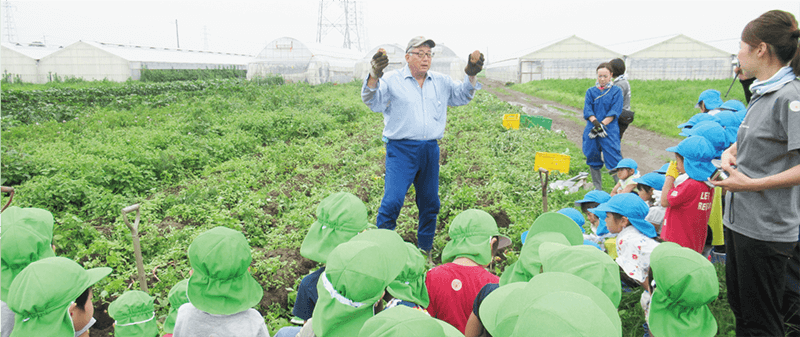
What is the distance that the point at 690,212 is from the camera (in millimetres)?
2781

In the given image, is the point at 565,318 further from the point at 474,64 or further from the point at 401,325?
the point at 474,64

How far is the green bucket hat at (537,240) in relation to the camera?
1.83 m

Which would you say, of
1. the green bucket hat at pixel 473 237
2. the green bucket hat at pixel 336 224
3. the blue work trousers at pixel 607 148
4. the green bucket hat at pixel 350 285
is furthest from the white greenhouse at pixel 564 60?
the green bucket hat at pixel 350 285

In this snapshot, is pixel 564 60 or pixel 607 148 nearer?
pixel 607 148

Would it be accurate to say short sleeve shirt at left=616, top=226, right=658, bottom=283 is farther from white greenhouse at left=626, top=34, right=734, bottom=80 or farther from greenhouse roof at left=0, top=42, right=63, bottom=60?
greenhouse roof at left=0, top=42, right=63, bottom=60

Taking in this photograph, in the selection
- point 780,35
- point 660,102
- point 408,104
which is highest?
point 780,35

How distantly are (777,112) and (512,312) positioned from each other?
5.44 ft

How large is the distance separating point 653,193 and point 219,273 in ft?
12.1

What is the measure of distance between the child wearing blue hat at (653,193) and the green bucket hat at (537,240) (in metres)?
1.52

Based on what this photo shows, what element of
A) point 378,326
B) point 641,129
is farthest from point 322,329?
point 641,129

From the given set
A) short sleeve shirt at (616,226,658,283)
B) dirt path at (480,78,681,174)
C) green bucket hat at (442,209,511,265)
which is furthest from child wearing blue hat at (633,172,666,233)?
dirt path at (480,78,681,174)

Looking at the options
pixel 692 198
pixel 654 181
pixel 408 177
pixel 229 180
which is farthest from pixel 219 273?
pixel 229 180

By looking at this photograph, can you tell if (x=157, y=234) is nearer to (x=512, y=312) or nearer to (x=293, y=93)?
(x=512, y=312)

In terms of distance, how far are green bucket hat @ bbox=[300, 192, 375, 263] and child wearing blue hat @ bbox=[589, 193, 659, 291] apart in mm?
1655
